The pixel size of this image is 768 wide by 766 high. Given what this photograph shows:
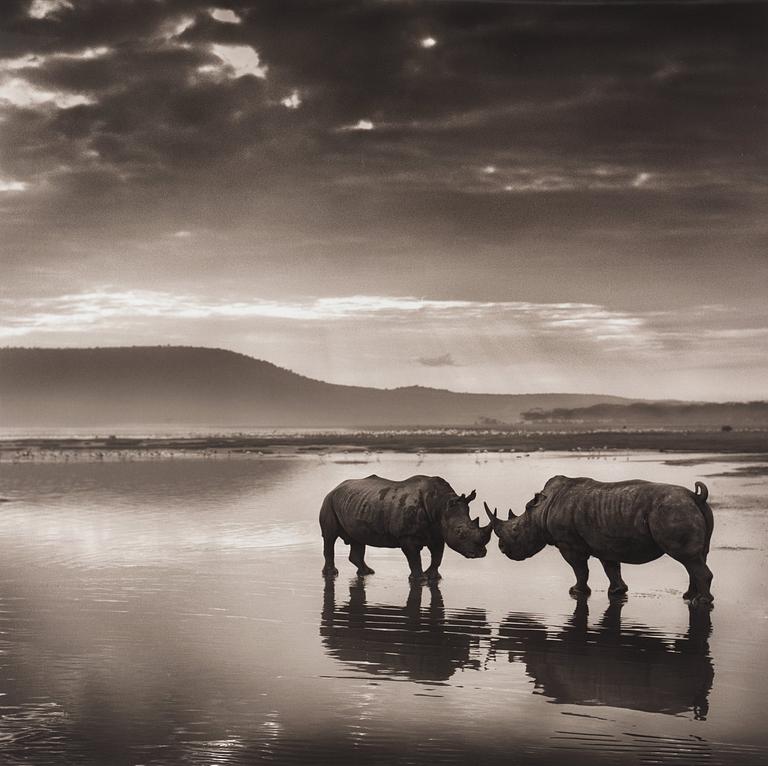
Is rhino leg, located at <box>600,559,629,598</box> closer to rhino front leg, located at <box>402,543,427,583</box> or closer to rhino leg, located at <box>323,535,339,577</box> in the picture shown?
rhino front leg, located at <box>402,543,427,583</box>

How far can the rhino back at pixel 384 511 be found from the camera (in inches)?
499

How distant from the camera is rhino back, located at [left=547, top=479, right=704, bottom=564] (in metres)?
10.8

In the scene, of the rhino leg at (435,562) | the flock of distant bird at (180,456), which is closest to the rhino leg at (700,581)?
the rhino leg at (435,562)

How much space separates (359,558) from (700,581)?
4.50 meters

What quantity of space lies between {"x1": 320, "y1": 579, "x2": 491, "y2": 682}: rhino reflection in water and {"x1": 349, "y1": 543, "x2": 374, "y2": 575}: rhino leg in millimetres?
1461

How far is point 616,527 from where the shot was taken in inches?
441

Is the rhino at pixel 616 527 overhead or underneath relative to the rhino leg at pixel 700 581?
overhead

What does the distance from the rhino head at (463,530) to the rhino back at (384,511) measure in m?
0.30

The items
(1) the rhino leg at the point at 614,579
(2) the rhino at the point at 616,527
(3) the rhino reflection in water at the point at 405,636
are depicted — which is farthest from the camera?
(1) the rhino leg at the point at 614,579

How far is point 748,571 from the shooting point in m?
13.3

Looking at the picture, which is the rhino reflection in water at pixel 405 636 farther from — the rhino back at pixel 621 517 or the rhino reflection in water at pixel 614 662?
the rhino back at pixel 621 517

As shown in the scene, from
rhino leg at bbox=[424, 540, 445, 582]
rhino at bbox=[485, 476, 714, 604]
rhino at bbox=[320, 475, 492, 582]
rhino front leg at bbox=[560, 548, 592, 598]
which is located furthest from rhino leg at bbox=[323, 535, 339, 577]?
rhino front leg at bbox=[560, 548, 592, 598]

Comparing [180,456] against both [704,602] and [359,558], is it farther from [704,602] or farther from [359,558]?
[704,602]

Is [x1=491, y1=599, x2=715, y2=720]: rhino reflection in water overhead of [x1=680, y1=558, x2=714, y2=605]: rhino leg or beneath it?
beneath
